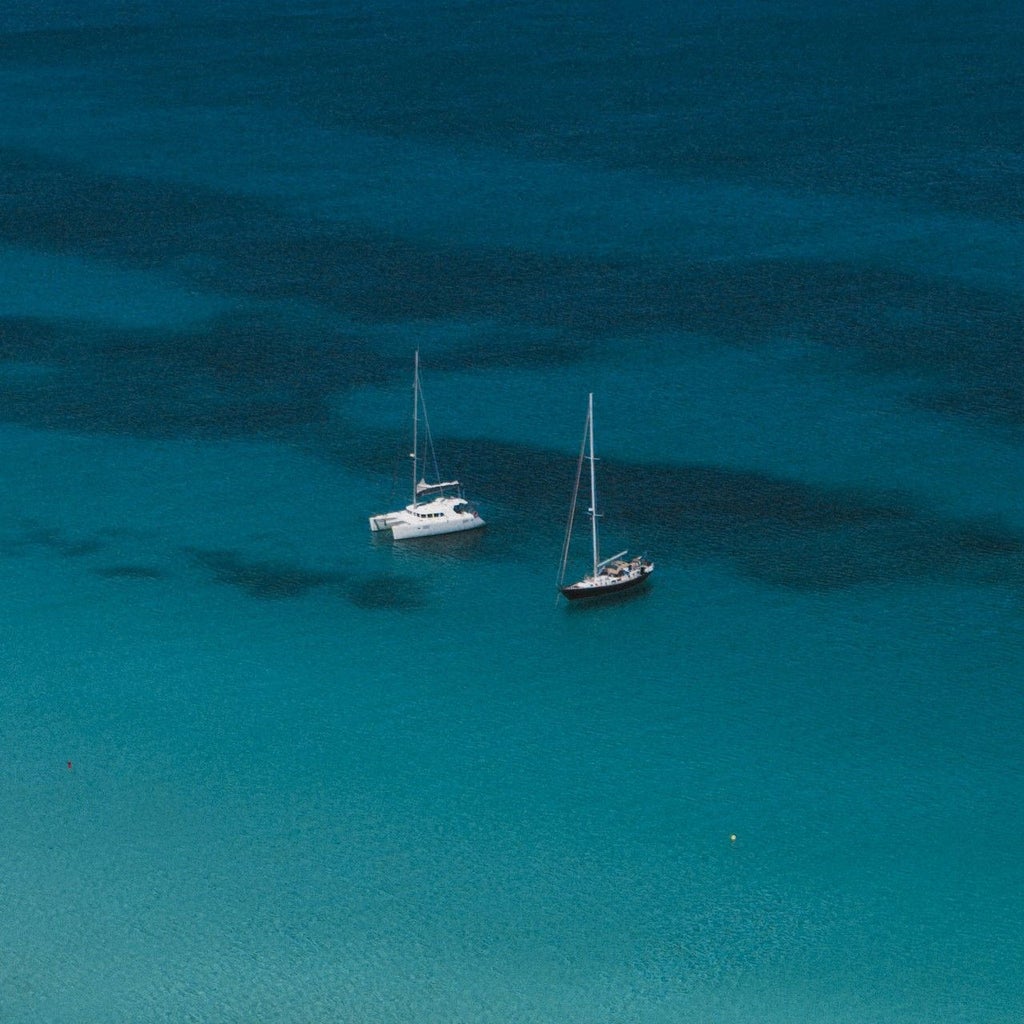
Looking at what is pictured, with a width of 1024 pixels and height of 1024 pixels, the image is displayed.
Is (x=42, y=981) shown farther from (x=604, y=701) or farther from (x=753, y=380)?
(x=753, y=380)

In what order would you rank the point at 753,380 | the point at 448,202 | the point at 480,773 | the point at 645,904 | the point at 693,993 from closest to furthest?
1. the point at 693,993
2. the point at 645,904
3. the point at 480,773
4. the point at 753,380
5. the point at 448,202

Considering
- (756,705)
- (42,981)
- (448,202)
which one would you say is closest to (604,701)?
(756,705)

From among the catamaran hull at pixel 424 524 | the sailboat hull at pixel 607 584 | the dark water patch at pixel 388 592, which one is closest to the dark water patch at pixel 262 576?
the dark water patch at pixel 388 592

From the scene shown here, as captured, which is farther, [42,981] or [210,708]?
[210,708]

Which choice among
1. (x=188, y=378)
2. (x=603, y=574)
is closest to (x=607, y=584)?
(x=603, y=574)

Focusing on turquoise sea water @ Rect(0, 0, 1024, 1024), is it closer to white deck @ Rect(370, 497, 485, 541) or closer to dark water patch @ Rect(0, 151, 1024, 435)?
dark water patch @ Rect(0, 151, 1024, 435)

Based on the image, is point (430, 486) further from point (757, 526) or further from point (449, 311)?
point (449, 311)

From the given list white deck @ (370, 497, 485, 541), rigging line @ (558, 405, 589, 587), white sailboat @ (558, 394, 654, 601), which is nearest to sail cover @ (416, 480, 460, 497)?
white deck @ (370, 497, 485, 541)
